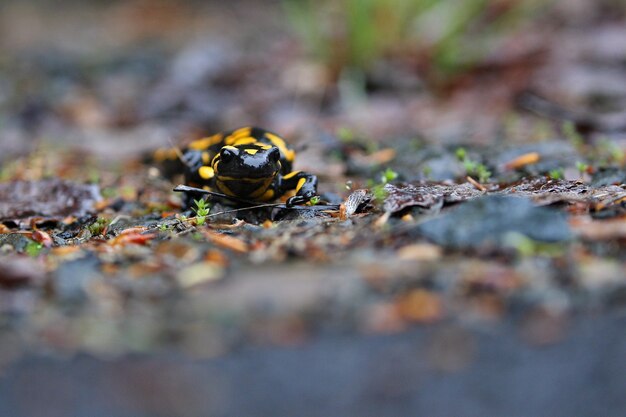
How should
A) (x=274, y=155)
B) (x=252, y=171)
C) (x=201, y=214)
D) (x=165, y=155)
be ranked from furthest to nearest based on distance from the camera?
1. (x=165, y=155)
2. (x=274, y=155)
3. (x=252, y=171)
4. (x=201, y=214)

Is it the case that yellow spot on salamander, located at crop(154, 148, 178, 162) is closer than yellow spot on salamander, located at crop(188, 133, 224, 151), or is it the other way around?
yellow spot on salamander, located at crop(188, 133, 224, 151)

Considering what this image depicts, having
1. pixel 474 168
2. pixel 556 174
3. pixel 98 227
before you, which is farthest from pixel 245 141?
pixel 556 174

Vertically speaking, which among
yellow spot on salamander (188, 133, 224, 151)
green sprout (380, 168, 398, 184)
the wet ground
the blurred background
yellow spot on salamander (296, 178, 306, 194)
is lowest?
the wet ground

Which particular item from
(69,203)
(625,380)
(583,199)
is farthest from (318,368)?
(69,203)

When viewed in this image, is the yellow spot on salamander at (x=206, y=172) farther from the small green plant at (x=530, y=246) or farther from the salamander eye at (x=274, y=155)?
the small green plant at (x=530, y=246)

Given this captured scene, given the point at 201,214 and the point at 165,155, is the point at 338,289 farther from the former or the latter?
the point at 165,155

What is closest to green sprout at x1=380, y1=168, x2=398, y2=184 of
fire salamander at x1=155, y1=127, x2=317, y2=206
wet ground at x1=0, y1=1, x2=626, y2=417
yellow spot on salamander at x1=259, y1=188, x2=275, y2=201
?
wet ground at x1=0, y1=1, x2=626, y2=417

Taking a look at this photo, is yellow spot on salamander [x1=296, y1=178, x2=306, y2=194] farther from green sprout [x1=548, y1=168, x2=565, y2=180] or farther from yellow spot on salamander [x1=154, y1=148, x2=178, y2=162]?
green sprout [x1=548, y1=168, x2=565, y2=180]
